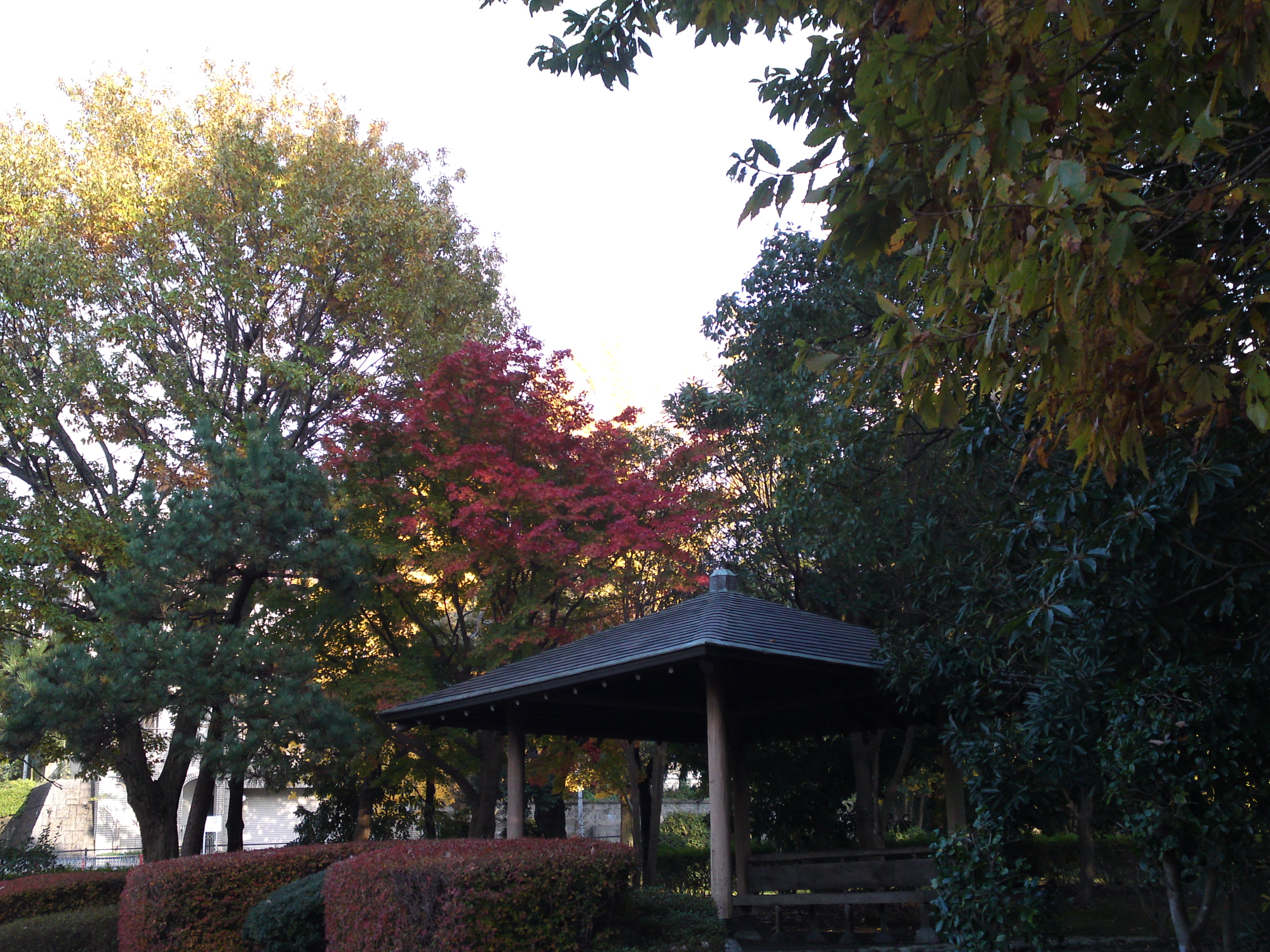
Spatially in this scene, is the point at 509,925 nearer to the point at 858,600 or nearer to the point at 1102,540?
the point at 1102,540

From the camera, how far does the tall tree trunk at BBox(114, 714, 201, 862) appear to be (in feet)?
46.4

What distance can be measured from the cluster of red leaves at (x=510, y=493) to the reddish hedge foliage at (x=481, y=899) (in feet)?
17.2

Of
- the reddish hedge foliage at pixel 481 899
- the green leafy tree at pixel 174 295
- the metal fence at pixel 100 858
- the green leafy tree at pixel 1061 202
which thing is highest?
the green leafy tree at pixel 174 295

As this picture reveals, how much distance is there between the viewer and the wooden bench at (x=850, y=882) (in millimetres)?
9750

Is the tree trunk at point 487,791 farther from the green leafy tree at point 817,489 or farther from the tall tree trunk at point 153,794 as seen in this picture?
the green leafy tree at point 817,489

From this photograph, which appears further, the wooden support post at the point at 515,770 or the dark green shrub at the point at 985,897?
the wooden support post at the point at 515,770

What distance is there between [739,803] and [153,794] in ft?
27.5

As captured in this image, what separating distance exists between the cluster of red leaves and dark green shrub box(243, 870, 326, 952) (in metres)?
4.75

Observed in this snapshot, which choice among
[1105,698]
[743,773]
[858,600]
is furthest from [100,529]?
[1105,698]

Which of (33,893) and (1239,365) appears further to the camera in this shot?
(33,893)

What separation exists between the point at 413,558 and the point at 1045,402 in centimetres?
1057

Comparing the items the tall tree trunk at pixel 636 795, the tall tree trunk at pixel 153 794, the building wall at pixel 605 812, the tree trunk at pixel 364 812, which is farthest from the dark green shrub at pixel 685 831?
the tall tree trunk at pixel 153 794

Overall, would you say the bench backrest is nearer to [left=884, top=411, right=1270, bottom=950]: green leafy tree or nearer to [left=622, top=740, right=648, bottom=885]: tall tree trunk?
[left=884, top=411, right=1270, bottom=950]: green leafy tree

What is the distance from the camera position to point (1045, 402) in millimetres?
4207
